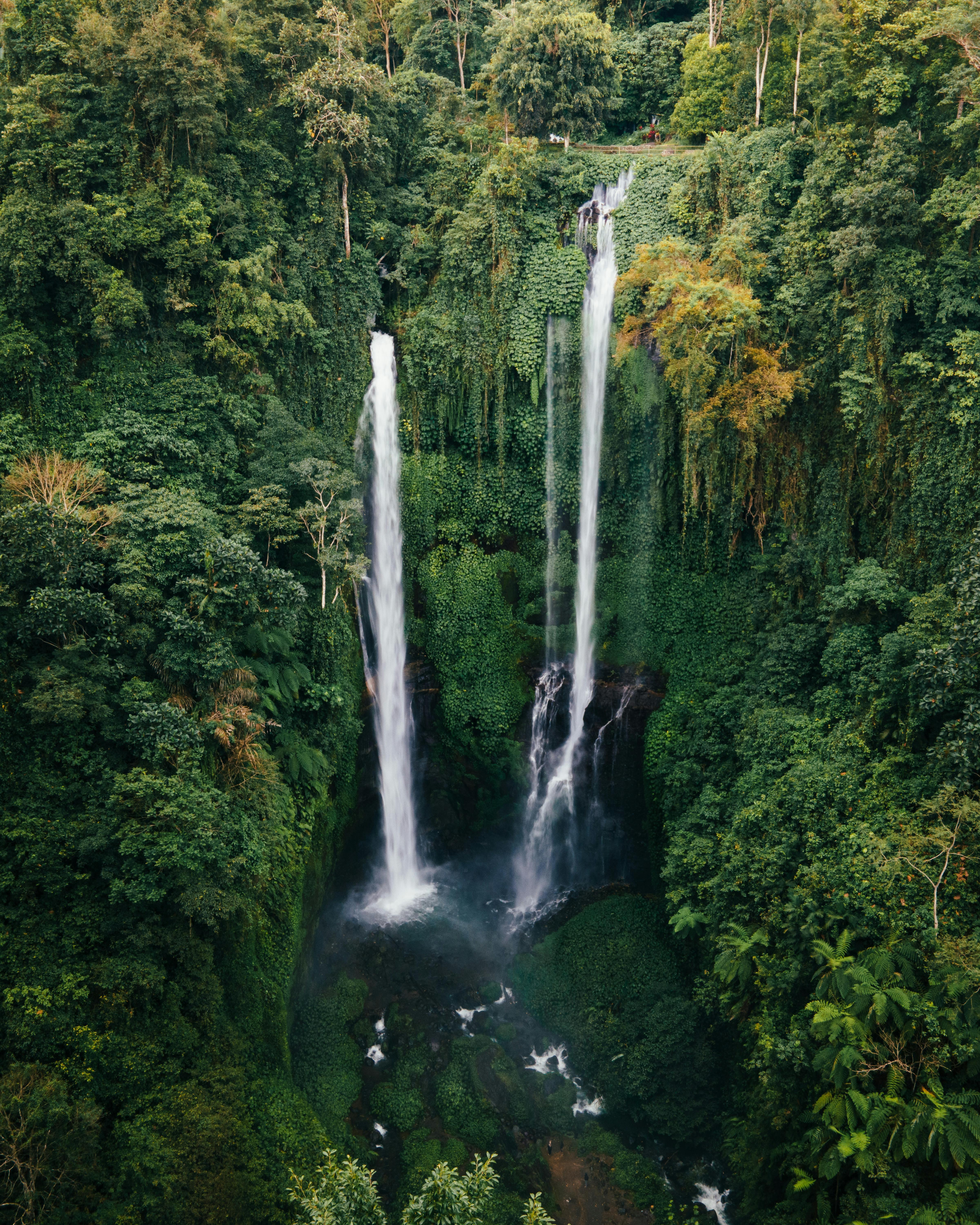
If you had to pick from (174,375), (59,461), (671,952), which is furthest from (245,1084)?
(174,375)

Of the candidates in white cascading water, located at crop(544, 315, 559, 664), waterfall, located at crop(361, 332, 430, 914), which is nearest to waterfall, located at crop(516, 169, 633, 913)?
white cascading water, located at crop(544, 315, 559, 664)

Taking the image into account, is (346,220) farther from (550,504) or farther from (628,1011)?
(628,1011)

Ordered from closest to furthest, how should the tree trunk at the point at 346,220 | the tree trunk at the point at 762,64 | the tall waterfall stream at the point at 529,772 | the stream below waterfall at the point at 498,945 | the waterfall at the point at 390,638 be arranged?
the stream below waterfall at the point at 498,945, the tall waterfall stream at the point at 529,772, the tree trunk at the point at 762,64, the waterfall at the point at 390,638, the tree trunk at the point at 346,220

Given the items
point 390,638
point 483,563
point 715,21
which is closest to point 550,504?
point 483,563

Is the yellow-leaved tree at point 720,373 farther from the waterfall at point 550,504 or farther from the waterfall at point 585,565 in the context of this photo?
the waterfall at point 550,504

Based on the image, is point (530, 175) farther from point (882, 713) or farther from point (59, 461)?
point (882, 713)

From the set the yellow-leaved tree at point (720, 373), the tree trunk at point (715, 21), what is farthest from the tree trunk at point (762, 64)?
the yellow-leaved tree at point (720, 373)
